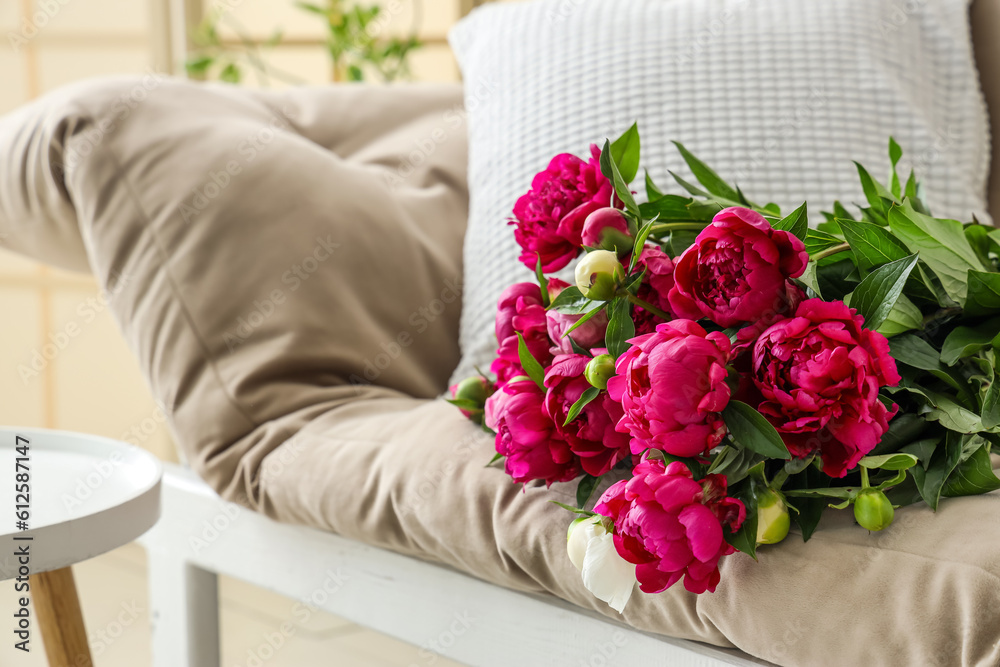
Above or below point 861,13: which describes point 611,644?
below

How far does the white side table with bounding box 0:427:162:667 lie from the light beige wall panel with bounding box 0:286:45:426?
1.41 metres

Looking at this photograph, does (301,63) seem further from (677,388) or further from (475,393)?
(677,388)

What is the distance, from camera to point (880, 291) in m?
0.40

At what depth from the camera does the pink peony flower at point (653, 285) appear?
0.42 metres

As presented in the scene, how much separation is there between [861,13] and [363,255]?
54 centimetres

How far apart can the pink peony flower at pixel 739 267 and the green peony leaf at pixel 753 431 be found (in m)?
0.04

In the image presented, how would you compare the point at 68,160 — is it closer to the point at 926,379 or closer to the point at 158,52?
the point at 926,379

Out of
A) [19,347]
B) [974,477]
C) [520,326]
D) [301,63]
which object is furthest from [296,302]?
[19,347]

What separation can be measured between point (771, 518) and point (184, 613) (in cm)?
71

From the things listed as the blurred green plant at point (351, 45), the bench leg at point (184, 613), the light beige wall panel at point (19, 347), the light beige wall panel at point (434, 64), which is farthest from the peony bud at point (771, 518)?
the light beige wall panel at point (19, 347)

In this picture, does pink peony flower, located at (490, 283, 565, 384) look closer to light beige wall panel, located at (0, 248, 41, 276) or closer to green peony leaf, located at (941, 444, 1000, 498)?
green peony leaf, located at (941, 444, 1000, 498)

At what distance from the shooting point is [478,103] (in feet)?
2.92

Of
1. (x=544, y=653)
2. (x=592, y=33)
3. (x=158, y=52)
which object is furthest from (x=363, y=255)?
(x=158, y=52)

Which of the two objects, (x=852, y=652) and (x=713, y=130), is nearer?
(x=852, y=652)
